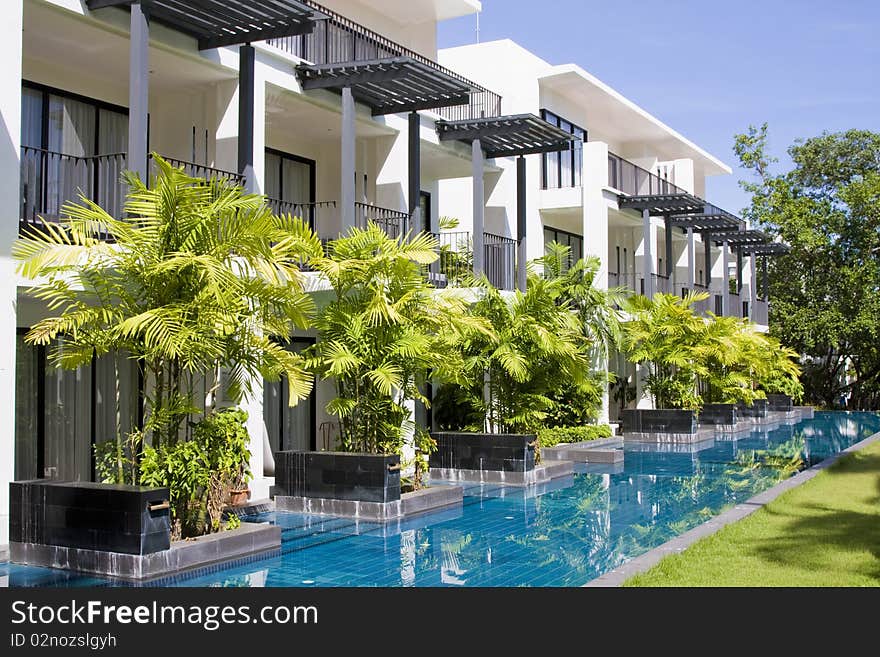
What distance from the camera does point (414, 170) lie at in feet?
58.7

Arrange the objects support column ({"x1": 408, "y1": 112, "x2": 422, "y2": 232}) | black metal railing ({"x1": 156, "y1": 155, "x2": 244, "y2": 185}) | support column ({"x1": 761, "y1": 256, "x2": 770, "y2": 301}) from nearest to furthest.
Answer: black metal railing ({"x1": 156, "y1": 155, "x2": 244, "y2": 185})
support column ({"x1": 408, "y1": 112, "x2": 422, "y2": 232})
support column ({"x1": 761, "y1": 256, "x2": 770, "y2": 301})

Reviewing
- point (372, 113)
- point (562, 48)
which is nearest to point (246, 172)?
point (372, 113)

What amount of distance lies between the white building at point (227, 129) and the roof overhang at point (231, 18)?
30mm

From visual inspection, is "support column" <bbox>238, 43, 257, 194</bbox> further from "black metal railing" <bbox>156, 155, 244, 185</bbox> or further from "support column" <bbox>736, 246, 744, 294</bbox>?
"support column" <bbox>736, 246, 744, 294</bbox>

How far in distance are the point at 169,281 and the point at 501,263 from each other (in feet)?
40.5

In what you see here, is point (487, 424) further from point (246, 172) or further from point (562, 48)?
point (562, 48)

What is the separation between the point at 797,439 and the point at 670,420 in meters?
3.63

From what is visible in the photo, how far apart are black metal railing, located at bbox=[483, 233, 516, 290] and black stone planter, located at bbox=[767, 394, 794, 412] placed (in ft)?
57.7

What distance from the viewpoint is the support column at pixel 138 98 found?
453 inches

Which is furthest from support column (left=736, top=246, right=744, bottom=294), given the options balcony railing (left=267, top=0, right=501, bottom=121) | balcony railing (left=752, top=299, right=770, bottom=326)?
balcony railing (left=267, top=0, right=501, bottom=121)

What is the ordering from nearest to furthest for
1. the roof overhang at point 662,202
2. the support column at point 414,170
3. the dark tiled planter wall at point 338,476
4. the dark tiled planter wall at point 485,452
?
the dark tiled planter wall at point 338,476 < the dark tiled planter wall at point 485,452 < the support column at point 414,170 < the roof overhang at point 662,202

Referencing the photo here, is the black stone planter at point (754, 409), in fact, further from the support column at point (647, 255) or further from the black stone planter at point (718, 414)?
the support column at point (647, 255)

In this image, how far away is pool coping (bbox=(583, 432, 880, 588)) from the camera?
8.43 m

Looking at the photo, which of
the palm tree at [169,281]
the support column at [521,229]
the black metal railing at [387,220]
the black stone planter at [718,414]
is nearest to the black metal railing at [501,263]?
the support column at [521,229]
